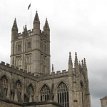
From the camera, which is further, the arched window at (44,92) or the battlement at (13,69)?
the arched window at (44,92)

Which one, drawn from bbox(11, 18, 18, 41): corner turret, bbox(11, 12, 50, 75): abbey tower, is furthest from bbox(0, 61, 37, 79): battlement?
bbox(11, 18, 18, 41): corner turret

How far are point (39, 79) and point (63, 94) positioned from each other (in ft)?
23.0

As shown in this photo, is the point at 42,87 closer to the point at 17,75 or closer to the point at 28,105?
the point at 17,75

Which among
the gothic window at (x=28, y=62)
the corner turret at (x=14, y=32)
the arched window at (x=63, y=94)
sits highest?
the corner turret at (x=14, y=32)

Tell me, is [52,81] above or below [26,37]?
below

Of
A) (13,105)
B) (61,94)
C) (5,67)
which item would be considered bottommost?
(13,105)

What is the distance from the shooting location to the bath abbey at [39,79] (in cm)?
6353

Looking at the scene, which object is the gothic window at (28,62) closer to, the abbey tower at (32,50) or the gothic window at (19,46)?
the abbey tower at (32,50)

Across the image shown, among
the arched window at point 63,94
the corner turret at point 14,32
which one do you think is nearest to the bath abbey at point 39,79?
the arched window at point 63,94

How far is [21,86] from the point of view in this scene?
219ft

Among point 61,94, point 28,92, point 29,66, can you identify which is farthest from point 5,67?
point 29,66

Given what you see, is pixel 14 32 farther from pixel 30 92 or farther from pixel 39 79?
pixel 30 92

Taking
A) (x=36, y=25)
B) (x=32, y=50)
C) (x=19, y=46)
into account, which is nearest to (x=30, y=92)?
(x=32, y=50)

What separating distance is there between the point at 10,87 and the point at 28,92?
662cm
